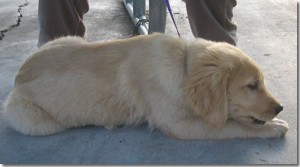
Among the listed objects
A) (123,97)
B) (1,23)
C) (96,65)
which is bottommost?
(1,23)

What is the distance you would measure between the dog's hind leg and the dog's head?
926mm

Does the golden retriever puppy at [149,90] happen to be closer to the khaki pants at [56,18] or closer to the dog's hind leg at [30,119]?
the dog's hind leg at [30,119]

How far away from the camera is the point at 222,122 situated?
8.45 feet

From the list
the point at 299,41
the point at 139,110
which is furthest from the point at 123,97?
the point at 299,41

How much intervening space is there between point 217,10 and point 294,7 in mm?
2413

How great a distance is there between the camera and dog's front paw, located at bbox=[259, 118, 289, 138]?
8.87ft

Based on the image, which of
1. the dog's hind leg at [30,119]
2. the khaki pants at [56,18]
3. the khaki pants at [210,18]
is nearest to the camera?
the dog's hind leg at [30,119]

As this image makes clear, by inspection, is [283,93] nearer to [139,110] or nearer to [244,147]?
[244,147]

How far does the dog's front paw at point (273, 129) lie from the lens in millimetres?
2703

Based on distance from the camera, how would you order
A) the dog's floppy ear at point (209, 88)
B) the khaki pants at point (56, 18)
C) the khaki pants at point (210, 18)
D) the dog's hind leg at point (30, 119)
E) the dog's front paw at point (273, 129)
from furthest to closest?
the khaki pants at point (56, 18), the khaki pants at point (210, 18), the dog's hind leg at point (30, 119), the dog's front paw at point (273, 129), the dog's floppy ear at point (209, 88)

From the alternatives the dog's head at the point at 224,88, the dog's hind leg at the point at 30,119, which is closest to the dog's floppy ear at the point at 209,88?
the dog's head at the point at 224,88

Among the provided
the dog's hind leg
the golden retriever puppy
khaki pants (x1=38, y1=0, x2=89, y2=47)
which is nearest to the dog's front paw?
the golden retriever puppy

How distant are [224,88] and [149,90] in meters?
0.46

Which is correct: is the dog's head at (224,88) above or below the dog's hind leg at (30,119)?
above
